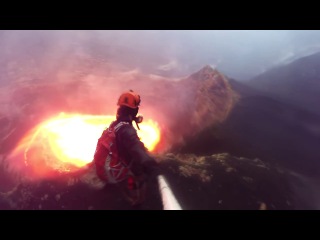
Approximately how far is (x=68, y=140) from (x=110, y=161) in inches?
180

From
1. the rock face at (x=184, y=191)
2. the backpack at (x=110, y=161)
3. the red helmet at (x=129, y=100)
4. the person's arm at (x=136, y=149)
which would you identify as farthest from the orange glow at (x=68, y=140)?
the person's arm at (x=136, y=149)

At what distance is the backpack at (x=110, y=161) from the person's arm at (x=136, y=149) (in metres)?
0.39

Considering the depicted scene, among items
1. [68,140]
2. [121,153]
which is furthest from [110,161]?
[68,140]

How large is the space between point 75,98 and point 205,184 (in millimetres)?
8130

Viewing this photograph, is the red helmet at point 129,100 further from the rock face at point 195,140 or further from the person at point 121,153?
the rock face at point 195,140

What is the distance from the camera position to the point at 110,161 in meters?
5.66

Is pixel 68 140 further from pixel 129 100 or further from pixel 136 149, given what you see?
pixel 136 149

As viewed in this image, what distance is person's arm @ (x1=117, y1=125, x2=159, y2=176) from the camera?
15.6 ft

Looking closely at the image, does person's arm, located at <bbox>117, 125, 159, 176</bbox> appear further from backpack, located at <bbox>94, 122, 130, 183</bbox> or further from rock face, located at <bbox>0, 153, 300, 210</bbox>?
rock face, located at <bbox>0, 153, 300, 210</bbox>

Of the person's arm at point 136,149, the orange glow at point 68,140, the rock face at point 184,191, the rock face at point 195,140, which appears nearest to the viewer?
the person's arm at point 136,149

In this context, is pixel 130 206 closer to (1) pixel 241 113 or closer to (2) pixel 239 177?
(2) pixel 239 177

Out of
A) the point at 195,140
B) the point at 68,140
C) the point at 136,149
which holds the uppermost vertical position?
the point at 68,140

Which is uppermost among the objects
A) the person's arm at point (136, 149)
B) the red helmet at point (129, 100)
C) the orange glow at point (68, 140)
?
the orange glow at point (68, 140)

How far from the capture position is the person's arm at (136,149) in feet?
15.6
